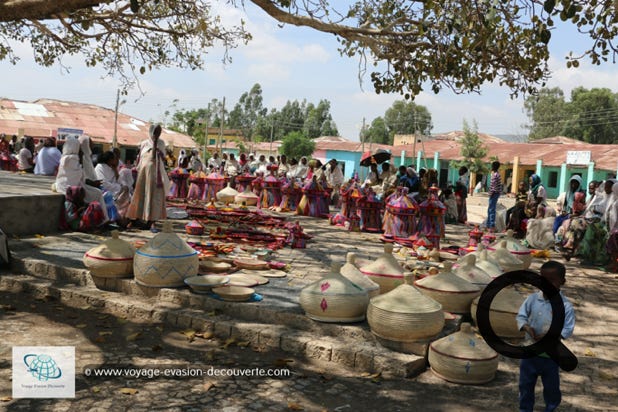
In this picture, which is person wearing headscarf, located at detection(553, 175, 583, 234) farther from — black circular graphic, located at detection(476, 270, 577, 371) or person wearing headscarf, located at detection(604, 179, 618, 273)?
black circular graphic, located at detection(476, 270, 577, 371)

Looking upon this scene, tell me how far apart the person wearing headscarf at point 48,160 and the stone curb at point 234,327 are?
8.82 meters

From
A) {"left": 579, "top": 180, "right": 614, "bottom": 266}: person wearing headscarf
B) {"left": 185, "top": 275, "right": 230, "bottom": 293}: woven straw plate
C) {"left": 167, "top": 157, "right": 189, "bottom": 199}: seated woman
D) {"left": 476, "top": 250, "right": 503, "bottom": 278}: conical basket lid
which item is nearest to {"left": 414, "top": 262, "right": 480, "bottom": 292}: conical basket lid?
{"left": 476, "top": 250, "right": 503, "bottom": 278}: conical basket lid

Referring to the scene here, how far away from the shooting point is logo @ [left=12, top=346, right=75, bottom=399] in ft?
12.1

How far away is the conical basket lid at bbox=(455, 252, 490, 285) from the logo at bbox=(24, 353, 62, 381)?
3.72m

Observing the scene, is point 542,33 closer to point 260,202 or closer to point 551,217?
point 551,217

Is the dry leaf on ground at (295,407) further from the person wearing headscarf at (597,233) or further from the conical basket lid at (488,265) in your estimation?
the person wearing headscarf at (597,233)

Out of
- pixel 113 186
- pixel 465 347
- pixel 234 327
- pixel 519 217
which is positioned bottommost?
pixel 234 327

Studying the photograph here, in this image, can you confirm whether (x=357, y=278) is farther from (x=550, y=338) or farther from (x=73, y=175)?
(x=73, y=175)

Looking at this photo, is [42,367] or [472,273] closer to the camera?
[42,367]

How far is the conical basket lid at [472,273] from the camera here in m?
5.61

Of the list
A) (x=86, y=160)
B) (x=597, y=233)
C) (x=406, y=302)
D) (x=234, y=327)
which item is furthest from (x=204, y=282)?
(x=597, y=233)

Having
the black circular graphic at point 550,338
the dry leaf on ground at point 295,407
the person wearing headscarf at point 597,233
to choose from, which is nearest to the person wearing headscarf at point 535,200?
the person wearing headscarf at point 597,233

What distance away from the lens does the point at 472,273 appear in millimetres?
5680

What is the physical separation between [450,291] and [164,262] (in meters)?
2.77
